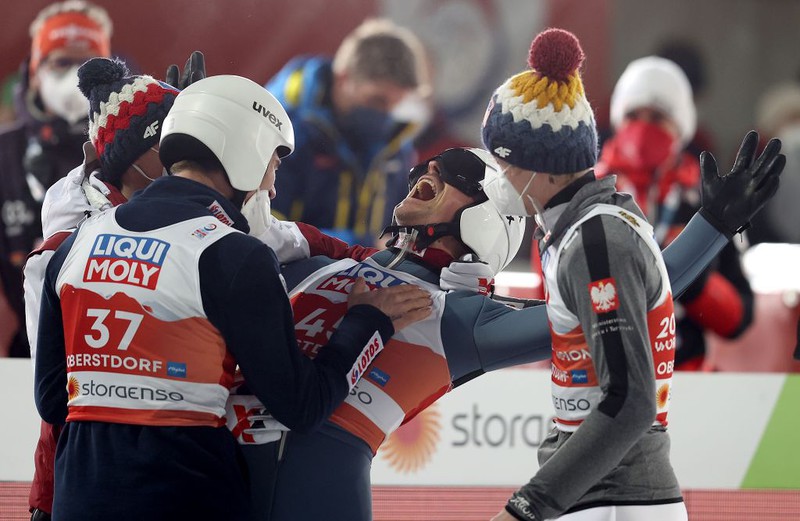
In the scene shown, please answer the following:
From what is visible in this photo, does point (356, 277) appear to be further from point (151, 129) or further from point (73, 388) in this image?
point (73, 388)

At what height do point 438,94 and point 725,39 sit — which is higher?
point 725,39

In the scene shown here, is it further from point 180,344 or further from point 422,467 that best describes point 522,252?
point 180,344

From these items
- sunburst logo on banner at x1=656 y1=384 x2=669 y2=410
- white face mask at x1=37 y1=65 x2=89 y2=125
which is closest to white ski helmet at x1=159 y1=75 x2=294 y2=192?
sunburst logo on banner at x1=656 y1=384 x2=669 y2=410

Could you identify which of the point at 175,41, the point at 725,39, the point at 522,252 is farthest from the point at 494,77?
the point at 725,39

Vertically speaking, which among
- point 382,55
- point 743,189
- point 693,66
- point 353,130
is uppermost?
point 693,66

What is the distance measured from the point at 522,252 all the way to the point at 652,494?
412 centimetres

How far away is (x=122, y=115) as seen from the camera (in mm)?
2963

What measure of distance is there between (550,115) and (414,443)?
269 cm

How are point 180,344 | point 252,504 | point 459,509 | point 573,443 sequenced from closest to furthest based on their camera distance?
point 573,443, point 180,344, point 252,504, point 459,509

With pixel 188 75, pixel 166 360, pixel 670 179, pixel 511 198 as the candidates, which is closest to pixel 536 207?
pixel 511 198

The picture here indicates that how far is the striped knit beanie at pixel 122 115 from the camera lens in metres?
2.96

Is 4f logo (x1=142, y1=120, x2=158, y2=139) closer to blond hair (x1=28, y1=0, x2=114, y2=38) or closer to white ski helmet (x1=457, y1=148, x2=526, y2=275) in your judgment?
white ski helmet (x1=457, y1=148, x2=526, y2=275)

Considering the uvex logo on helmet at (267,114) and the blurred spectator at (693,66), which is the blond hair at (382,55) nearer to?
the blurred spectator at (693,66)

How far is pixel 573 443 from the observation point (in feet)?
7.41
